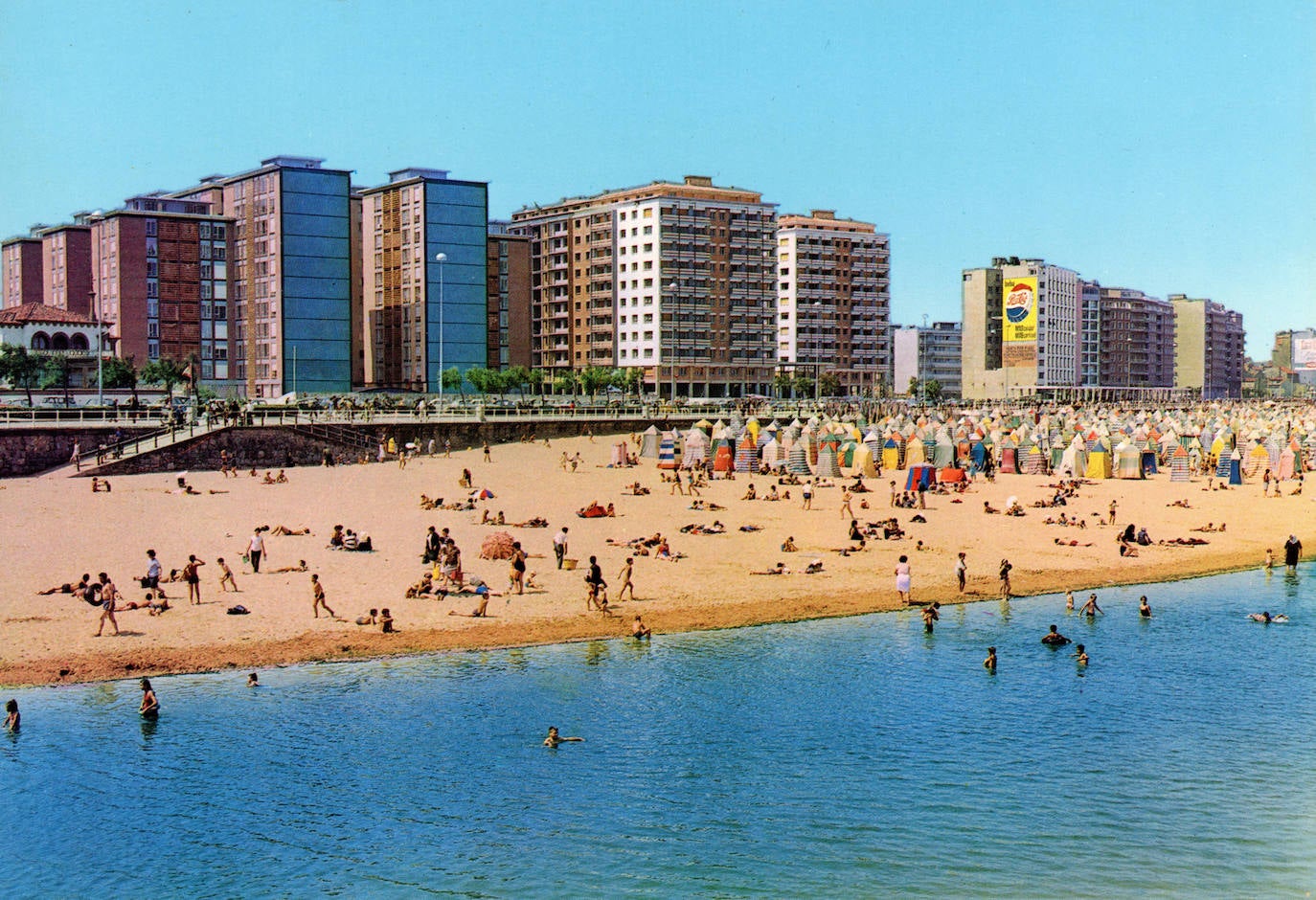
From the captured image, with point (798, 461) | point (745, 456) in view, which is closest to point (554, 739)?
point (798, 461)

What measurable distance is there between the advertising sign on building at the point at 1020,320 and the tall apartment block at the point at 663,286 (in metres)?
59.5

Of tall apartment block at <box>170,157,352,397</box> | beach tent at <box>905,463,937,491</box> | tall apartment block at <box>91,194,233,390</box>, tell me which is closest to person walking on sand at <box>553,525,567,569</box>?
beach tent at <box>905,463,937,491</box>

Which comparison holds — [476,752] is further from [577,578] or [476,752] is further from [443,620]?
[577,578]

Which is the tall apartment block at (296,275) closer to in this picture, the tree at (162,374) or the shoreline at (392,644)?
the tree at (162,374)

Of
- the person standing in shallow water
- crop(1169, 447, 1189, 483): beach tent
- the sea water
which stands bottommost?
the sea water

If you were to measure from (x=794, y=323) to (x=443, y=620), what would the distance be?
128 metres

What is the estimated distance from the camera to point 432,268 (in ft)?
355

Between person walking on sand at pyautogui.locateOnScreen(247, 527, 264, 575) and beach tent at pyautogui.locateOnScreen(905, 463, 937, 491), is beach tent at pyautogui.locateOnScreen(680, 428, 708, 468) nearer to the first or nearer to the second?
beach tent at pyautogui.locateOnScreen(905, 463, 937, 491)

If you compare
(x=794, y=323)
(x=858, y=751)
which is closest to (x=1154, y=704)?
(x=858, y=751)

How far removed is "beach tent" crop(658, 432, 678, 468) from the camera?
57812mm

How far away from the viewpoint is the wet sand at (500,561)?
24.9m

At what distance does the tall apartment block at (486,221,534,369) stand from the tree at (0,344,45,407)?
4651 centimetres

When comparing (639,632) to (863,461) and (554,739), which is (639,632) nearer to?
(554,739)

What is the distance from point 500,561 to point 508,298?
101467mm
